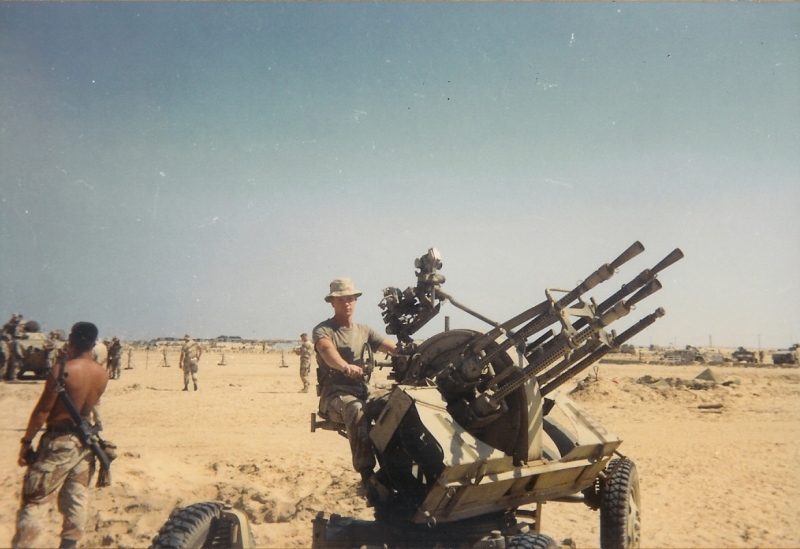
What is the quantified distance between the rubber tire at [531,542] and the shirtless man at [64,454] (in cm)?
335

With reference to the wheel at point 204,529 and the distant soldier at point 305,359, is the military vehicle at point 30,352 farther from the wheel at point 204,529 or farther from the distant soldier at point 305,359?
the wheel at point 204,529

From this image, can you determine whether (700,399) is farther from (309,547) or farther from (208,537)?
(208,537)

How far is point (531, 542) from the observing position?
15.6ft

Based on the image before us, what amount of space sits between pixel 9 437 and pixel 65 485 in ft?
29.8

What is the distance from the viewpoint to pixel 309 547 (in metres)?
6.80

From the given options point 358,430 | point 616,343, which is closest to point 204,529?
point 358,430

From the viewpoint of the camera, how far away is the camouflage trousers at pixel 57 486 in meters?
4.44

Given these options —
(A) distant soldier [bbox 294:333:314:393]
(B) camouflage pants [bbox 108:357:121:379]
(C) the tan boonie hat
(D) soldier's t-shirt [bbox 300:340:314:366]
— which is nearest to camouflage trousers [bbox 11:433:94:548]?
(C) the tan boonie hat

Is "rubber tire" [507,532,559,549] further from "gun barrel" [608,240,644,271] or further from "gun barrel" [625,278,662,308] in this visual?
"gun barrel" [608,240,644,271]

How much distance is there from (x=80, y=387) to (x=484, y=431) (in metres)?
3.37

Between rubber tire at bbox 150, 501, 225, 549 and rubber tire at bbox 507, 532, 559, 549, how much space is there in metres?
2.32

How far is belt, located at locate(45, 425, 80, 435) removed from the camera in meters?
4.67

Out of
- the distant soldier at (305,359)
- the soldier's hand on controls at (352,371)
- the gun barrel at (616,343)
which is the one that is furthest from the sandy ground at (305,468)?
the gun barrel at (616,343)

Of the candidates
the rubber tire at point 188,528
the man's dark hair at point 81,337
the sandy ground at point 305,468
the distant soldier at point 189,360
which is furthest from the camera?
the distant soldier at point 189,360
